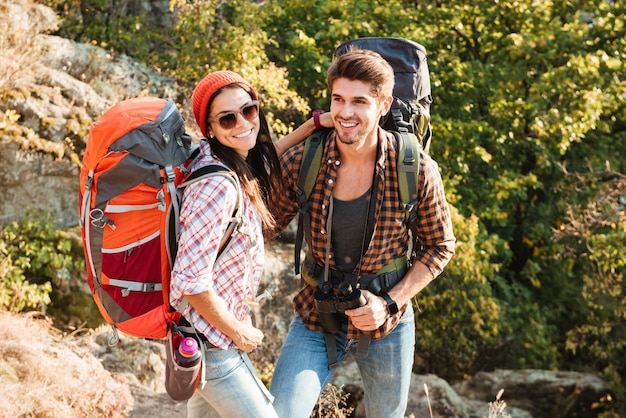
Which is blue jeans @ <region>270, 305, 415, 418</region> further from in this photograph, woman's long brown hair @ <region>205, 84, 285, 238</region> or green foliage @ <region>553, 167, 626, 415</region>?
green foliage @ <region>553, 167, 626, 415</region>

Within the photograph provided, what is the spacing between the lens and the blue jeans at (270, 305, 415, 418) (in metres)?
3.10

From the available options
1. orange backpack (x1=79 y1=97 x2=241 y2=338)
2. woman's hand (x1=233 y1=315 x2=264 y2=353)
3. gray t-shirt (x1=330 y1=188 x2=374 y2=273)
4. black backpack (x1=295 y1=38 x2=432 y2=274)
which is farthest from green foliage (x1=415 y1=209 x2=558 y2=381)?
orange backpack (x1=79 y1=97 x2=241 y2=338)

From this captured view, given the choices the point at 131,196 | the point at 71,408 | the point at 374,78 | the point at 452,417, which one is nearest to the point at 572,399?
the point at 452,417

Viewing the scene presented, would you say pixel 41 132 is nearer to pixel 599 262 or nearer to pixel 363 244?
pixel 363 244

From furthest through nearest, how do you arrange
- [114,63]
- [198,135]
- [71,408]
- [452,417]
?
[114,63] < [198,135] < [452,417] < [71,408]

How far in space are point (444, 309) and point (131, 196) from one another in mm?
7159

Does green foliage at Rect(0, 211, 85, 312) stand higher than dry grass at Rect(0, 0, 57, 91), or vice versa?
dry grass at Rect(0, 0, 57, 91)

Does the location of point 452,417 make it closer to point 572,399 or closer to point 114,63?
point 572,399

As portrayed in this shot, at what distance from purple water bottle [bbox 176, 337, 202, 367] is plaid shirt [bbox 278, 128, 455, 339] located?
0.78 m

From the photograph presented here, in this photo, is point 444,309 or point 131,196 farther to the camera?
point 444,309

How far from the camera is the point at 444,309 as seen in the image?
9.27 metres

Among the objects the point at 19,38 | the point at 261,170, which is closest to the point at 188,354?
the point at 261,170

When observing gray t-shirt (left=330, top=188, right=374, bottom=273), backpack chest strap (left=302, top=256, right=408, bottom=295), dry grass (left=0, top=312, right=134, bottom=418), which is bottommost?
dry grass (left=0, top=312, right=134, bottom=418)

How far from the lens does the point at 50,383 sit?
483 centimetres
